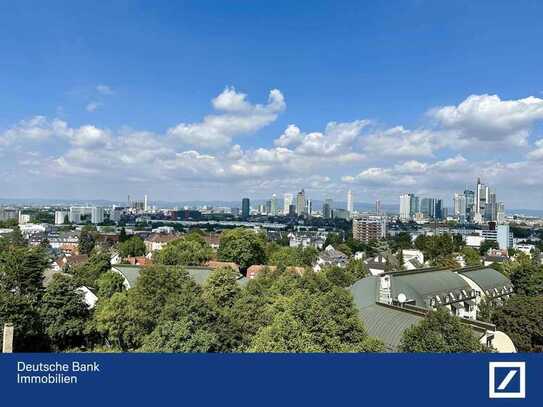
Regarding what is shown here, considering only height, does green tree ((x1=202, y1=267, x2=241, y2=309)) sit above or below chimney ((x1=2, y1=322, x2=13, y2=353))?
below

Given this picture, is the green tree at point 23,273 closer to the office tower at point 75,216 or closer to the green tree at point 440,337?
the green tree at point 440,337

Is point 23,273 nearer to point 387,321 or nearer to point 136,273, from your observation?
point 136,273

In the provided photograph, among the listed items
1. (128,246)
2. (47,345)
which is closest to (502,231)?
(128,246)

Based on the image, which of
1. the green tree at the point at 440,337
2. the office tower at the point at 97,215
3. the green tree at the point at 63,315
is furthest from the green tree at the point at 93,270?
the office tower at the point at 97,215

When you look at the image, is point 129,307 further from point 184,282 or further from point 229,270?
point 229,270

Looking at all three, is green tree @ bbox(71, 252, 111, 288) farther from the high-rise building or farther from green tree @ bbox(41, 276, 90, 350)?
the high-rise building

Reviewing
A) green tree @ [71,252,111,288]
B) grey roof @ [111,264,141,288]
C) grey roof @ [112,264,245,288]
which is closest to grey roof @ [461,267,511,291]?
grey roof @ [112,264,245,288]

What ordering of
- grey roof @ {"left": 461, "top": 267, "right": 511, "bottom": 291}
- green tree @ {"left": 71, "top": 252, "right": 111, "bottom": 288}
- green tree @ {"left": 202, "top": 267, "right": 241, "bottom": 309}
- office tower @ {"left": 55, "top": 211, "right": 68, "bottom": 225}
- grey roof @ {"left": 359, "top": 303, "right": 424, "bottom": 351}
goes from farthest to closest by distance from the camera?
office tower @ {"left": 55, "top": 211, "right": 68, "bottom": 225} < grey roof @ {"left": 461, "top": 267, "right": 511, "bottom": 291} < green tree @ {"left": 71, "top": 252, "right": 111, "bottom": 288} < green tree @ {"left": 202, "top": 267, "right": 241, "bottom": 309} < grey roof @ {"left": 359, "top": 303, "right": 424, "bottom": 351}
